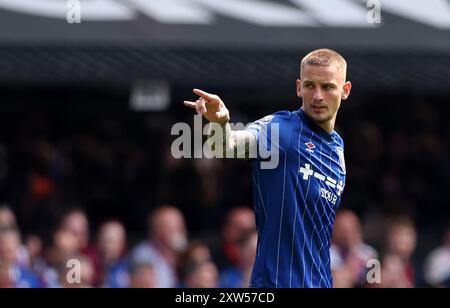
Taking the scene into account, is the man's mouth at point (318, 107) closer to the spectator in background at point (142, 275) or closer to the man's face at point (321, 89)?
the man's face at point (321, 89)

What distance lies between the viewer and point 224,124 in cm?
612

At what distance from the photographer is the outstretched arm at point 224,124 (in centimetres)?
604

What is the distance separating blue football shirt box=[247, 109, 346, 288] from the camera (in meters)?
6.40

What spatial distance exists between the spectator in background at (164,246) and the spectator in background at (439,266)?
225cm

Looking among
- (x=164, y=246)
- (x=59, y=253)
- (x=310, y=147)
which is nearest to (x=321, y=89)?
(x=310, y=147)

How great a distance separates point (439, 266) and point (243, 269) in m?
2.12

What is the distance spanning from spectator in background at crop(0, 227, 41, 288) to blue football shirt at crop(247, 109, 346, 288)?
4.53 m

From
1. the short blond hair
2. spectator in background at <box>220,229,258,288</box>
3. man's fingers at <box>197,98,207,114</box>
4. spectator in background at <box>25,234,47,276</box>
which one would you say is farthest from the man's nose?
spectator in background at <box>25,234,47,276</box>

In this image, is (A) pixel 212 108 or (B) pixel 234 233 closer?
(A) pixel 212 108

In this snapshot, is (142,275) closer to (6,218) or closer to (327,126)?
(6,218)

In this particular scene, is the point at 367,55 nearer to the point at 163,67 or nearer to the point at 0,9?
the point at 163,67

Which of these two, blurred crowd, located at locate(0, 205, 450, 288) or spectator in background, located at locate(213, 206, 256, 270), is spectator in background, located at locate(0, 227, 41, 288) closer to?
blurred crowd, located at locate(0, 205, 450, 288)

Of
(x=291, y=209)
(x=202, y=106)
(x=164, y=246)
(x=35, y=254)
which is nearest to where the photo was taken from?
(x=202, y=106)
